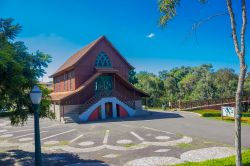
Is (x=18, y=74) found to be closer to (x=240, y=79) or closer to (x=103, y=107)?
(x=240, y=79)

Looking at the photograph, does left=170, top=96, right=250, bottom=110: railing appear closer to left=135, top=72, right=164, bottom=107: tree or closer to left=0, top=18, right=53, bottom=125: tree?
left=135, top=72, right=164, bottom=107: tree

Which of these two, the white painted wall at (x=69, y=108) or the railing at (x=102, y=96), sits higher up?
the railing at (x=102, y=96)

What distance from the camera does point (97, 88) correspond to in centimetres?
3117

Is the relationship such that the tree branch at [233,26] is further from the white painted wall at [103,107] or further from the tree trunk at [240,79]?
the white painted wall at [103,107]

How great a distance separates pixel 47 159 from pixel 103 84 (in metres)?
20.5

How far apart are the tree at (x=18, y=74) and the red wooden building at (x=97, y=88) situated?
16.0 meters

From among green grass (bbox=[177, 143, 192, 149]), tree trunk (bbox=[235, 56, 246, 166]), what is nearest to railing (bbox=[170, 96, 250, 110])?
green grass (bbox=[177, 143, 192, 149])

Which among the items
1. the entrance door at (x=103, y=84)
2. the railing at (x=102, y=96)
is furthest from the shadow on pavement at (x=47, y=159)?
the entrance door at (x=103, y=84)

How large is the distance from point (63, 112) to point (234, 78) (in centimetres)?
4559

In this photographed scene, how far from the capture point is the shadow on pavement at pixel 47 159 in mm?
10637

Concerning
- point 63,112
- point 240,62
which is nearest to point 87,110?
point 63,112

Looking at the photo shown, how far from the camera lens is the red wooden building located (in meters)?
28.3

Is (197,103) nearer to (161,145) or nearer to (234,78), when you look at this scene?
(234,78)

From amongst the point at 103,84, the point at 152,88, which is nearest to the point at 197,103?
the point at 103,84
